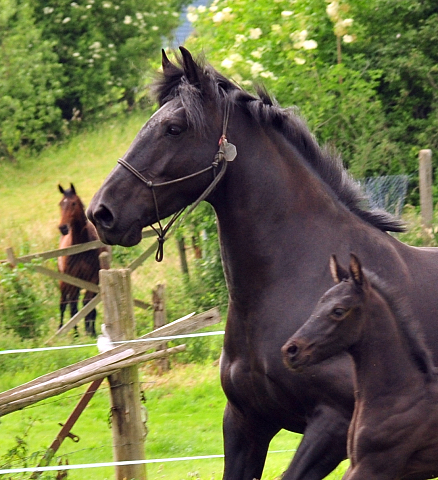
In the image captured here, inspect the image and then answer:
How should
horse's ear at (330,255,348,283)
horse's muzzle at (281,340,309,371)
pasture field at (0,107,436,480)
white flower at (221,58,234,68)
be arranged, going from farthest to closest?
Answer: white flower at (221,58,234,68)
pasture field at (0,107,436,480)
horse's ear at (330,255,348,283)
horse's muzzle at (281,340,309,371)

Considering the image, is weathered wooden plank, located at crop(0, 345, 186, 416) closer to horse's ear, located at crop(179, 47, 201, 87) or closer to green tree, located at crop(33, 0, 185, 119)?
horse's ear, located at crop(179, 47, 201, 87)

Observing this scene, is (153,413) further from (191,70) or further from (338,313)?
(338,313)

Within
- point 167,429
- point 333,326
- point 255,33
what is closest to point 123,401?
point 333,326

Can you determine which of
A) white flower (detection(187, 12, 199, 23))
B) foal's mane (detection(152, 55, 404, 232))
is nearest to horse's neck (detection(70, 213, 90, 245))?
white flower (detection(187, 12, 199, 23))

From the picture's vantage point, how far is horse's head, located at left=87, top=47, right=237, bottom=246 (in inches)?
136

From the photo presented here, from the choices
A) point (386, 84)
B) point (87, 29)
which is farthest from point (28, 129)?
point (386, 84)

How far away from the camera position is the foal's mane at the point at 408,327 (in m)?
3.17

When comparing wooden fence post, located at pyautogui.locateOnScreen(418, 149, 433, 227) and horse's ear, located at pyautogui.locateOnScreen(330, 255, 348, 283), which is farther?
wooden fence post, located at pyautogui.locateOnScreen(418, 149, 433, 227)

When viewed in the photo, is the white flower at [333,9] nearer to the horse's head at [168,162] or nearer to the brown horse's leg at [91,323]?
the brown horse's leg at [91,323]

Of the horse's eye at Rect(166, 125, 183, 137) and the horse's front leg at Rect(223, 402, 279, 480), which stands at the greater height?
the horse's eye at Rect(166, 125, 183, 137)

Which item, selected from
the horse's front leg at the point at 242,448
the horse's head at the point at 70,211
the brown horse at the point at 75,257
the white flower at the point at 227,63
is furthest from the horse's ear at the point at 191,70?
the horse's head at the point at 70,211

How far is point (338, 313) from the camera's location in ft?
9.94

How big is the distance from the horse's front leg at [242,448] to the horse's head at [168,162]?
94 cm

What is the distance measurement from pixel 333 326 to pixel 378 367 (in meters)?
0.27
